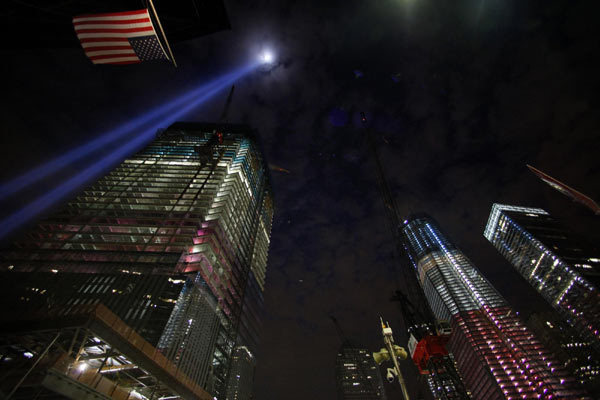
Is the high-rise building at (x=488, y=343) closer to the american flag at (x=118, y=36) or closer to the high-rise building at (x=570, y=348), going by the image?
the high-rise building at (x=570, y=348)

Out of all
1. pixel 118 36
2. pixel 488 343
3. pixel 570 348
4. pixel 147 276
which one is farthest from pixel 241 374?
pixel 570 348

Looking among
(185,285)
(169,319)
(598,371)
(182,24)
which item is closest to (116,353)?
(169,319)

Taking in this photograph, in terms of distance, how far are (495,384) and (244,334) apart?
454ft

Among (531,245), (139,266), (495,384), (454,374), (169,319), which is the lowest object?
(454,374)

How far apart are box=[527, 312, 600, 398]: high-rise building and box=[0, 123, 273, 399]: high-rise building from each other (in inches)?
6152

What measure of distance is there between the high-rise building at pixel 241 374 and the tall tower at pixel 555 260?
142m

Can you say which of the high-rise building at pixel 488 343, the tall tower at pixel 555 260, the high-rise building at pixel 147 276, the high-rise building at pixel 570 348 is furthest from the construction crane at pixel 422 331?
the high-rise building at pixel 570 348

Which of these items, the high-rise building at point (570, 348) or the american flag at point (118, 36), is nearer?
the american flag at point (118, 36)

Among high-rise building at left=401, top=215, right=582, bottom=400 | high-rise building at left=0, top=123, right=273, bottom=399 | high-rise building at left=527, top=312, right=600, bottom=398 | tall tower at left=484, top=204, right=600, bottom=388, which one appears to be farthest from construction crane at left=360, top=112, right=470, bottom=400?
high-rise building at left=527, top=312, right=600, bottom=398

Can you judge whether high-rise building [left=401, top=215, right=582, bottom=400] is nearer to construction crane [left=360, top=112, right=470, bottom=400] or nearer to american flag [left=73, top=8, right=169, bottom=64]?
construction crane [left=360, top=112, right=470, bottom=400]

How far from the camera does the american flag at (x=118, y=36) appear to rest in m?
13.4

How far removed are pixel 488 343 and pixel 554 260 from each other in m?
53.1

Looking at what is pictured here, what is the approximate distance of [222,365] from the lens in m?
37.1

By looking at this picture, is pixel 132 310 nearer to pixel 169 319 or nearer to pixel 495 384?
pixel 169 319
